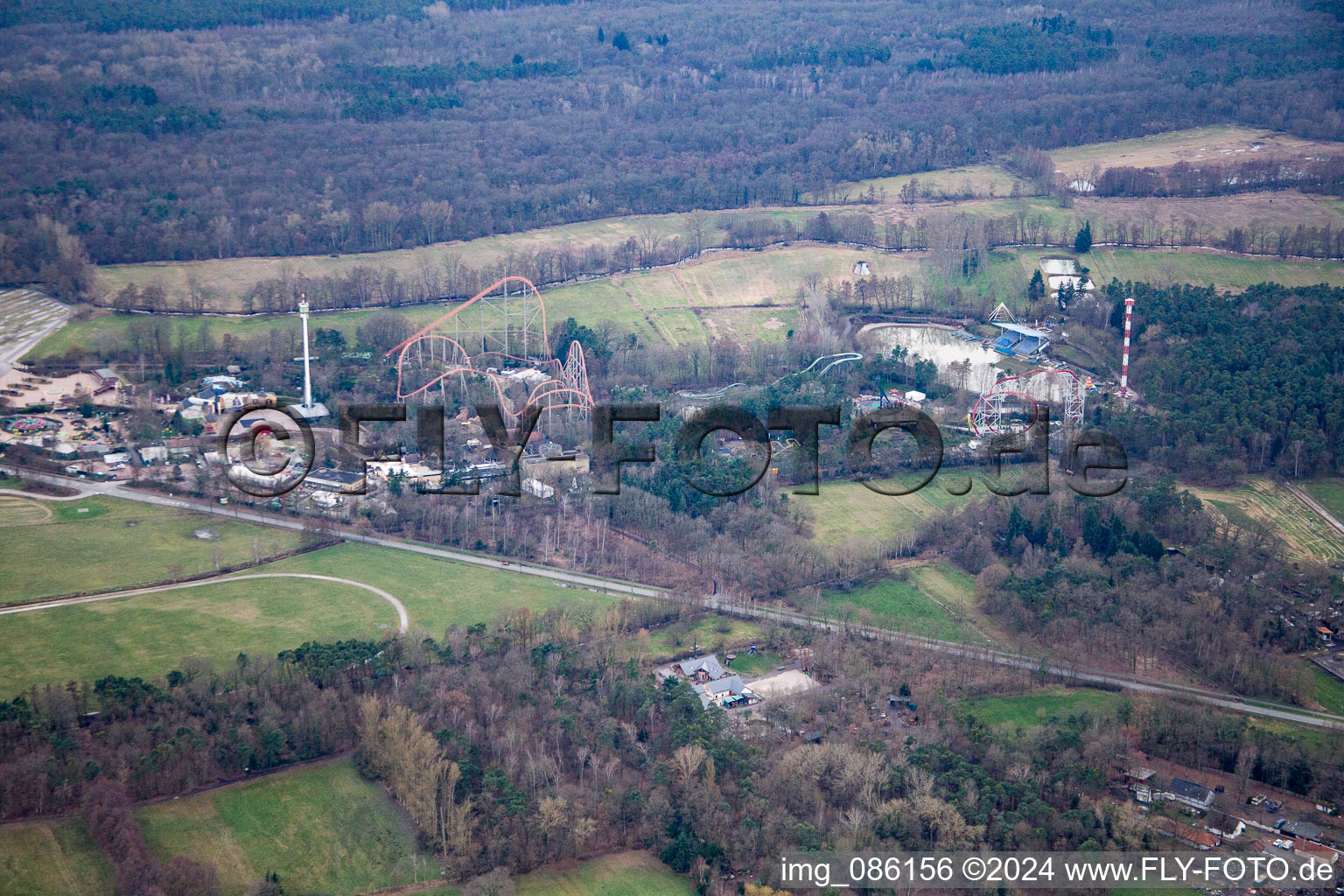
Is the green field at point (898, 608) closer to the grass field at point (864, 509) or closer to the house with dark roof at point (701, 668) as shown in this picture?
the grass field at point (864, 509)

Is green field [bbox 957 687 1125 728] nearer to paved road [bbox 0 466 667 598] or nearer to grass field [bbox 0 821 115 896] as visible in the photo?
paved road [bbox 0 466 667 598]

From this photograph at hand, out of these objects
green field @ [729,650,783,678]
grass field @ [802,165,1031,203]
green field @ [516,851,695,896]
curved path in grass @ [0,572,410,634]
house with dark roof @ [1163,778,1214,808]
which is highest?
grass field @ [802,165,1031,203]

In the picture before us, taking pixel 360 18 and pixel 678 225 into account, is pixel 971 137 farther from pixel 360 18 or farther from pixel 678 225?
pixel 360 18

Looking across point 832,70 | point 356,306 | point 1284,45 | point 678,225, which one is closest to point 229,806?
point 356,306

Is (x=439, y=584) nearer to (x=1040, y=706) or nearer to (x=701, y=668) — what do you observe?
(x=701, y=668)

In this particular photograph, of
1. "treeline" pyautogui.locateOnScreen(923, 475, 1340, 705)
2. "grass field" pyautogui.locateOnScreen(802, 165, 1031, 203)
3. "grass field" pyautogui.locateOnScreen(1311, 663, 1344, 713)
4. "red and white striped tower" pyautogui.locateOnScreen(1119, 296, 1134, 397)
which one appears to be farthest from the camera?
"grass field" pyautogui.locateOnScreen(802, 165, 1031, 203)

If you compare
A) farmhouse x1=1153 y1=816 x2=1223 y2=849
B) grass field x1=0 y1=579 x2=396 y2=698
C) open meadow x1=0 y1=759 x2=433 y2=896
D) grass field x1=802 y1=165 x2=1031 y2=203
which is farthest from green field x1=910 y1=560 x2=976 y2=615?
grass field x1=802 y1=165 x2=1031 y2=203

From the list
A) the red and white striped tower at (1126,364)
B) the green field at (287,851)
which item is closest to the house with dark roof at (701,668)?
the green field at (287,851)
